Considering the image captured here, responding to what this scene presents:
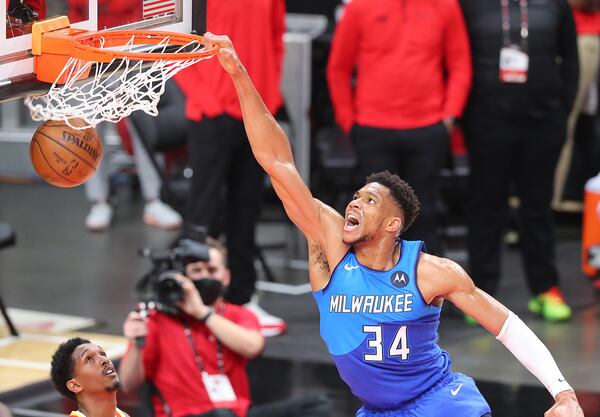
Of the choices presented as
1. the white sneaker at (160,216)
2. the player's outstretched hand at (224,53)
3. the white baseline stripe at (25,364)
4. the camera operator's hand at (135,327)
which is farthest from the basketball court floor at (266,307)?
the player's outstretched hand at (224,53)

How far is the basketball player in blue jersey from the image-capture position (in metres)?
4.64

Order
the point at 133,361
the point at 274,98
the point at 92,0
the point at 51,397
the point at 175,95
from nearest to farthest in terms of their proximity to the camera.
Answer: the point at 92,0 < the point at 133,361 < the point at 51,397 < the point at 274,98 < the point at 175,95

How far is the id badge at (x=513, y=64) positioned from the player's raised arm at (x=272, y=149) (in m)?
3.36

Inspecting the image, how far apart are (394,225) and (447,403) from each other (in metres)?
0.65

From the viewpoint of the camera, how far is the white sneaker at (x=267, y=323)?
7.95 m

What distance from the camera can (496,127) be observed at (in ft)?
26.2

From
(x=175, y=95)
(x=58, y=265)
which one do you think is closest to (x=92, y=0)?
(x=175, y=95)

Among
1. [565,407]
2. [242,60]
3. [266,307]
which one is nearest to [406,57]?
[242,60]

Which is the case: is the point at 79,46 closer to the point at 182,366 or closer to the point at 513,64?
the point at 182,366

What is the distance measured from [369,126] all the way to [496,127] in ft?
2.59

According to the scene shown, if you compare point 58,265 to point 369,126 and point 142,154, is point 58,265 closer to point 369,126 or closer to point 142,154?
point 142,154

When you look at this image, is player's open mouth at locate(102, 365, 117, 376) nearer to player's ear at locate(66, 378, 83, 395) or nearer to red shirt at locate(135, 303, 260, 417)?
player's ear at locate(66, 378, 83, 395)

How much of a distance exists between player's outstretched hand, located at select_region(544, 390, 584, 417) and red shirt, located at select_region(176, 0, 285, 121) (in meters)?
3.50

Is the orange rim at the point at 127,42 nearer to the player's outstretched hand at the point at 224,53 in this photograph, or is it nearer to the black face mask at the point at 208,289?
the player's outstretched hand at the point at 224,53
